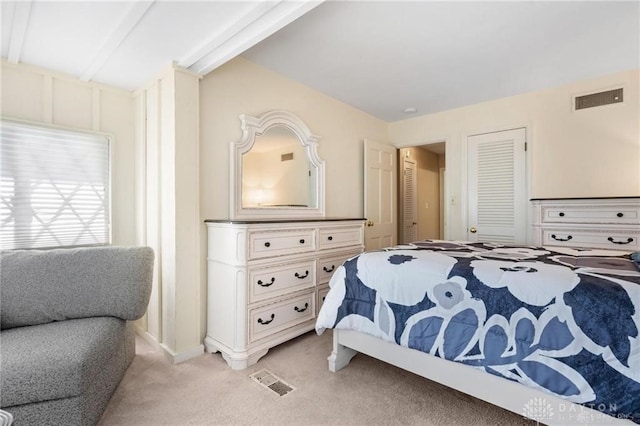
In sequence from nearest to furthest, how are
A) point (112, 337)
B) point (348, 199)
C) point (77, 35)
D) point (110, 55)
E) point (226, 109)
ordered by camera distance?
point (112, 337) < point (77, 35) < point (110, 55) < point (226, 109) < point (348, 199)

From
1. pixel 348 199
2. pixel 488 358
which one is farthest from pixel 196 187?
pixel 488 358

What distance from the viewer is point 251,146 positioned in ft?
8.91

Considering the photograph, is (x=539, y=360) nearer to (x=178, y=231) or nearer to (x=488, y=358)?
(x=488, y=358)

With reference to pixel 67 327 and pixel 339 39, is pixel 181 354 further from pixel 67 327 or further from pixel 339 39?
pixel 339 39

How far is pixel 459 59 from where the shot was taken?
270cm

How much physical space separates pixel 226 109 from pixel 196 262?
53.6 inches

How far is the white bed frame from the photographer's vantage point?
1.28 m

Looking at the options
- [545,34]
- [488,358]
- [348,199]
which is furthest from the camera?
[348,199]

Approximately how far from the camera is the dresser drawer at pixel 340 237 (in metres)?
2.81

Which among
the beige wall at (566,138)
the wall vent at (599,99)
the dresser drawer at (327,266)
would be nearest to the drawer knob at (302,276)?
the dresser drawer at (327,266)

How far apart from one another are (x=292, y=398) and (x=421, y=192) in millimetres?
5033

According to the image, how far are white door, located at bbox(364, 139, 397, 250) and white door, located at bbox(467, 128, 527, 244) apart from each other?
1.06 m

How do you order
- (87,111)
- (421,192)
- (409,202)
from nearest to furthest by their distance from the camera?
(87,111), (409,202), (421,192)

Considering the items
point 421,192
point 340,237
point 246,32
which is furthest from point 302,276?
point 421,192
